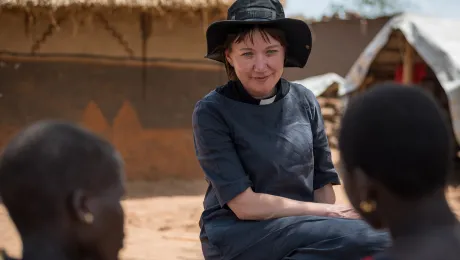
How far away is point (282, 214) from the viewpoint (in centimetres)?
261

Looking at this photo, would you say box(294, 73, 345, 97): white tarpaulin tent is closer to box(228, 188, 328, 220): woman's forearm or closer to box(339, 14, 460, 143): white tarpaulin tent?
box(339, 14, 460, 143): white tarpaulin tent

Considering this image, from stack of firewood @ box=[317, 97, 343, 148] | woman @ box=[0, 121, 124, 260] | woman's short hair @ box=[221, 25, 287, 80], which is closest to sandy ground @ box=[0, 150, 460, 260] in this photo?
woman's short hair @ box=[221, 25, 287, 80]

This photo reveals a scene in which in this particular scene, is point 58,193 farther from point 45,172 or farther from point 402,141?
point 402,141

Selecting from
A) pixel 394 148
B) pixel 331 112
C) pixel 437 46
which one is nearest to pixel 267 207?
pixel 394 148

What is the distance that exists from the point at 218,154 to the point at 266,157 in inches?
7.5

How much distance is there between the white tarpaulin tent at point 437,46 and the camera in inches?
326

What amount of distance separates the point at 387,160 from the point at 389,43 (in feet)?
30.8

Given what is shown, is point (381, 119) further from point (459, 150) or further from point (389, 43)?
point (459, 150)

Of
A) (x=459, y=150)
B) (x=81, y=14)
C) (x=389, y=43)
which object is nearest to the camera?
(x=81, y=14)

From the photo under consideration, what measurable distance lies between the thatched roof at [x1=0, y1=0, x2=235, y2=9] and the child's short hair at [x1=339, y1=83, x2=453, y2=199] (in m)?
5.82

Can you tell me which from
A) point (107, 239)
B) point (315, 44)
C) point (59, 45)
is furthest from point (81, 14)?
point (315, 44)

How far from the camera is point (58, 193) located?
159cm

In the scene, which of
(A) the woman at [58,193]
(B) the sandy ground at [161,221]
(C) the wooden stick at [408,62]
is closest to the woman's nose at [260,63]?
(A) the woman at [58,193]

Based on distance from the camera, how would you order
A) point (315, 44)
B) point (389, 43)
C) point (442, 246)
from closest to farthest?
1. point (442, 246)
2. point (389, 43)
3. point (315, 44)
